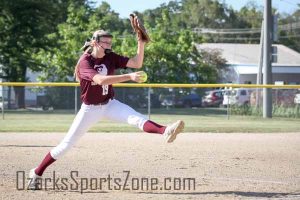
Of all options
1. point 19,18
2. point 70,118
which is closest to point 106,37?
point 70,118

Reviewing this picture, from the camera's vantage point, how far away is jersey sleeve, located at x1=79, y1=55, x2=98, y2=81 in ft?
23.8

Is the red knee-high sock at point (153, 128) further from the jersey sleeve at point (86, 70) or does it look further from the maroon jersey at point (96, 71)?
the jersey sleeve at point (86, 70)

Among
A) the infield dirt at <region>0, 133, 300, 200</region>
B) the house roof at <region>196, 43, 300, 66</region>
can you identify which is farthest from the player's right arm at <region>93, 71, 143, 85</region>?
the house roof at <region>196, 43, 300, 66</region>

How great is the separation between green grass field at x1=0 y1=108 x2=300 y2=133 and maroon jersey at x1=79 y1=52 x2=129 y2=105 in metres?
11.3

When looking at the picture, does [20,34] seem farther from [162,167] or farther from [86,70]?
[86,70]

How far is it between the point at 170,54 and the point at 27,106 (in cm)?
1497

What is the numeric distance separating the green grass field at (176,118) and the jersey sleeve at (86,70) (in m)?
11.5

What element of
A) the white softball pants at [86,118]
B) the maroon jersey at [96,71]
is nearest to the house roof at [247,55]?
the maroon jersey at [96,71]

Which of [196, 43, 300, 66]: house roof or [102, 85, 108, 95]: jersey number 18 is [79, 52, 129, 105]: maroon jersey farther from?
[196, 43, 300, 66]: house roof

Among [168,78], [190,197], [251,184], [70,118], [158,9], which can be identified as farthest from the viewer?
[158,9]

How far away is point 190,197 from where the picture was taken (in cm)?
726

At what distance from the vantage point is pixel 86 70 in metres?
7.35

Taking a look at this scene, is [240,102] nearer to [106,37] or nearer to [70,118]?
[70,118]

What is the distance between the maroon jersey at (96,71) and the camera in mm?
7465
